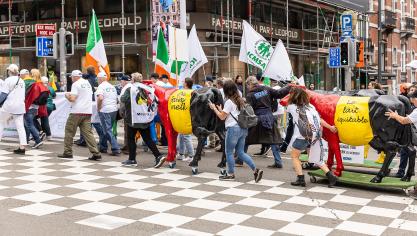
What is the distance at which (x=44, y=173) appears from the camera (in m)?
9.61

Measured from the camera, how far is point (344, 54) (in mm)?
17078

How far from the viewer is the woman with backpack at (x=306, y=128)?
8.51m

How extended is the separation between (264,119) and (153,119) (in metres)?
2.24

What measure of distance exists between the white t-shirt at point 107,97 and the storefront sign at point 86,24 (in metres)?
10.9

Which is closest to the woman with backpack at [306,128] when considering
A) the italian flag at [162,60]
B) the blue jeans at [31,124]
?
the italian flag at [162,60]

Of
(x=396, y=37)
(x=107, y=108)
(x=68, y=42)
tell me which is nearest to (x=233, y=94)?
(x=107, y=108)

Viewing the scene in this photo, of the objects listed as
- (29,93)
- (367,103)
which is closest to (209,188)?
(367,103)

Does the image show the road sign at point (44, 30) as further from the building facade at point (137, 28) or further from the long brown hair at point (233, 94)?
the long brown hair at point (233, 94)

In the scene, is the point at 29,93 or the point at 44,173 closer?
the point at 44,173

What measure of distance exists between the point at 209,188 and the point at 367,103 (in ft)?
8.96

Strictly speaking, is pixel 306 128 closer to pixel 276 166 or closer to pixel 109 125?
pixel 276 166

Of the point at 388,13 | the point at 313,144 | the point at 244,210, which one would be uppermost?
the point at 388,13

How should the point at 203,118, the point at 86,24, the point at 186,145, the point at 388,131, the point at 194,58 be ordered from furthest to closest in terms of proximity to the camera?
the point at 86,24
the point at 194,58
the point at 186,145
the point at 203,118
the point at 388,131

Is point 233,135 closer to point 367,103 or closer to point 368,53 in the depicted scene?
point 367,103
